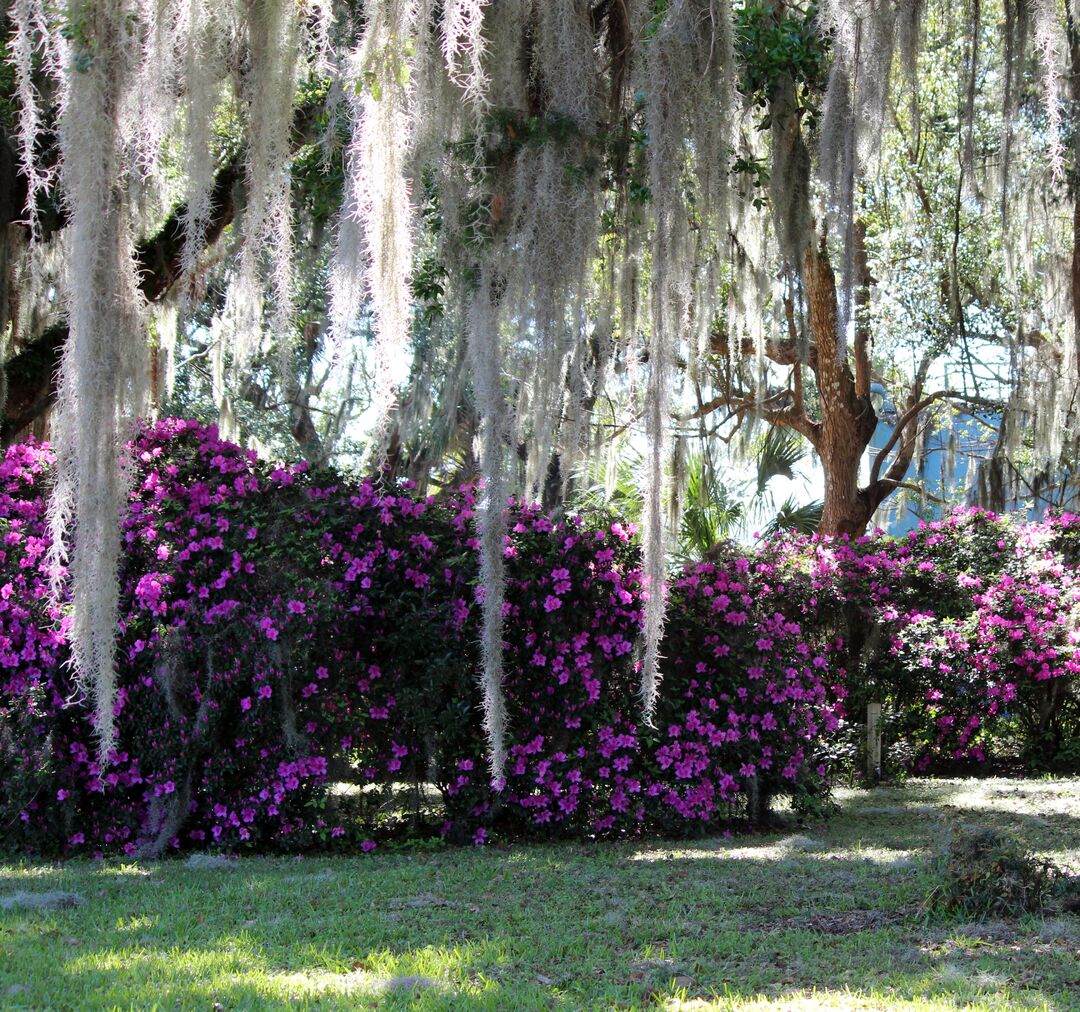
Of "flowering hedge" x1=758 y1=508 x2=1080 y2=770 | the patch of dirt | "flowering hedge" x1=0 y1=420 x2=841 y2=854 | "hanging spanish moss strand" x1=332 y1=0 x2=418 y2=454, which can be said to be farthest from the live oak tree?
"flowering hedge" x1=758 y1=508 x2=1080 y2=770

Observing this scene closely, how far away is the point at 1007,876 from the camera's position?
362 centimetres

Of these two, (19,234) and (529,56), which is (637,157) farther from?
(19,234)

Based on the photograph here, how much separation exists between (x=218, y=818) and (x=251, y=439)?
28.9 feet

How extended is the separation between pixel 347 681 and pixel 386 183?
2582mm

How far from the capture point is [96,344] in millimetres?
3754

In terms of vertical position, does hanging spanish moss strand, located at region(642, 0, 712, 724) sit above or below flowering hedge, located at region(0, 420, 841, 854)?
above

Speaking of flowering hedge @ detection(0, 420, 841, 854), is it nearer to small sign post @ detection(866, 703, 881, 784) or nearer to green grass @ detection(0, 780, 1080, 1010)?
green grass @ detection(0, 780, 1080, 1010)

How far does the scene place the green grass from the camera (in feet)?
9.51

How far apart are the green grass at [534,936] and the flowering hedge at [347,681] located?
0.44m

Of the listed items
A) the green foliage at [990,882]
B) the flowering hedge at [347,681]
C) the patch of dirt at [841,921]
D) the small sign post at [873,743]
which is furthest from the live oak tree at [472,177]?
the small sign post at [873,743]

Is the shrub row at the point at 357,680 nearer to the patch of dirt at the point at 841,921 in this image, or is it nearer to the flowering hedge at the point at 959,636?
the flowering hedge at the point at 959,636

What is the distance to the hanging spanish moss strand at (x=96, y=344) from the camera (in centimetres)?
375

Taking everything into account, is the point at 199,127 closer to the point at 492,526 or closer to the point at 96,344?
the point at 96,344

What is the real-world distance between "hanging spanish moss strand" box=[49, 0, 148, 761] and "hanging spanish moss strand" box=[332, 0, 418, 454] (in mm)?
864
